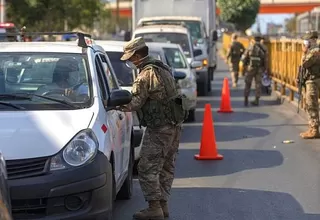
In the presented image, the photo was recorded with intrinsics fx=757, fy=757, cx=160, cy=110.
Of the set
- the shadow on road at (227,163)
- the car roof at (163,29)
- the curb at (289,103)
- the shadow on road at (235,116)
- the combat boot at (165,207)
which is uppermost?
the car roof at (163,29)

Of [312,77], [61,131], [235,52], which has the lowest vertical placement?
[235,52]

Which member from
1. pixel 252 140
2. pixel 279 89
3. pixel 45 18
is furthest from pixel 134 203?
pixel 45 18

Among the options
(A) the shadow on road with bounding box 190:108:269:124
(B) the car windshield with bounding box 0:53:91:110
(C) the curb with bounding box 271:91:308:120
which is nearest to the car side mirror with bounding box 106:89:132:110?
(B) the car windshield with bounding box 0:53:91:110

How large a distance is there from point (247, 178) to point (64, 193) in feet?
14.0

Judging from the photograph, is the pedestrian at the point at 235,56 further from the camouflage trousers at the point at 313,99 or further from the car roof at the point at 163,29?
the camouflage trousers at the point at 313,99

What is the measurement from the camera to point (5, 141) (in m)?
6.05

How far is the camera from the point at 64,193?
19.7 feet

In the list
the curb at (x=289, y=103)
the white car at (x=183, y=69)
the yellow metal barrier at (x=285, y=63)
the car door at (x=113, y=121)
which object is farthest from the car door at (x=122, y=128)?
the curb at (x=289, y=103)

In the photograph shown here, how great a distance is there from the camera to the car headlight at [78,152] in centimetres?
604

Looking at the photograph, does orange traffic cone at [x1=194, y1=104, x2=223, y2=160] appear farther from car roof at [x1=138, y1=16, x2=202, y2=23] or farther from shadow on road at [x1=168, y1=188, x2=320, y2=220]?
car roof at [x1=138, y1=16, x2=202, y2=23]

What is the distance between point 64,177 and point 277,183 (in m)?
4.17

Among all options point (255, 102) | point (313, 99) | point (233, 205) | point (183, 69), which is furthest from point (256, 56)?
point (233, 205)

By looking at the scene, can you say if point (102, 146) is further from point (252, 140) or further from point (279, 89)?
point (279, 89)

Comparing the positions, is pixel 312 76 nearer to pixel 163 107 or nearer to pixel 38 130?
pixel 163 107
